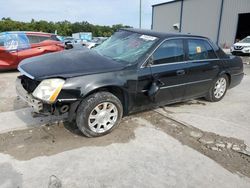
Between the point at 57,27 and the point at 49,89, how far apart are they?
2491 inches

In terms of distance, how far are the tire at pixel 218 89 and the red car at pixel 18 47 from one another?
6.24 metres

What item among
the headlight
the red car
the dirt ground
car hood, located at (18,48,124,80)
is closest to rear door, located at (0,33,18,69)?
the red car

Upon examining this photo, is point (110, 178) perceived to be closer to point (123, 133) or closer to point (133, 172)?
point (133, 172)

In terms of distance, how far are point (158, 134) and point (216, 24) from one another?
24177mm

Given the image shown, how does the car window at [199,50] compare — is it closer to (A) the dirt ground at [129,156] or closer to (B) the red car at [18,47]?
(A) the dirt ground at [129,156]

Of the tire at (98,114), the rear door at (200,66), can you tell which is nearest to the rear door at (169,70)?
the rear door at (200,66)

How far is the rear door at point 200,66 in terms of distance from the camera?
15.5 ft

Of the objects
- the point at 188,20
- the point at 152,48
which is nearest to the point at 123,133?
the point at 152,48

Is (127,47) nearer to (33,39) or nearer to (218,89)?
(218,89)

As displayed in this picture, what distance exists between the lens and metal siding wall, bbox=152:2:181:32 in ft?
101

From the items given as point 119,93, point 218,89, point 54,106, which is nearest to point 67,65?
point 54,106

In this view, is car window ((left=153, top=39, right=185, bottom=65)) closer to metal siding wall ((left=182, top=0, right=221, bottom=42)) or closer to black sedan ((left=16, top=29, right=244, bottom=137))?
black sedan ((left=16, top=29, right=244, bottom=137))

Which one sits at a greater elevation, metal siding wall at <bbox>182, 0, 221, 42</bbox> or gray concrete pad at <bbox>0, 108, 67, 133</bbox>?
metal siding wall at <bbox>182, 0, 221, 42</bbox>

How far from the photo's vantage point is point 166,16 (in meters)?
32.3
